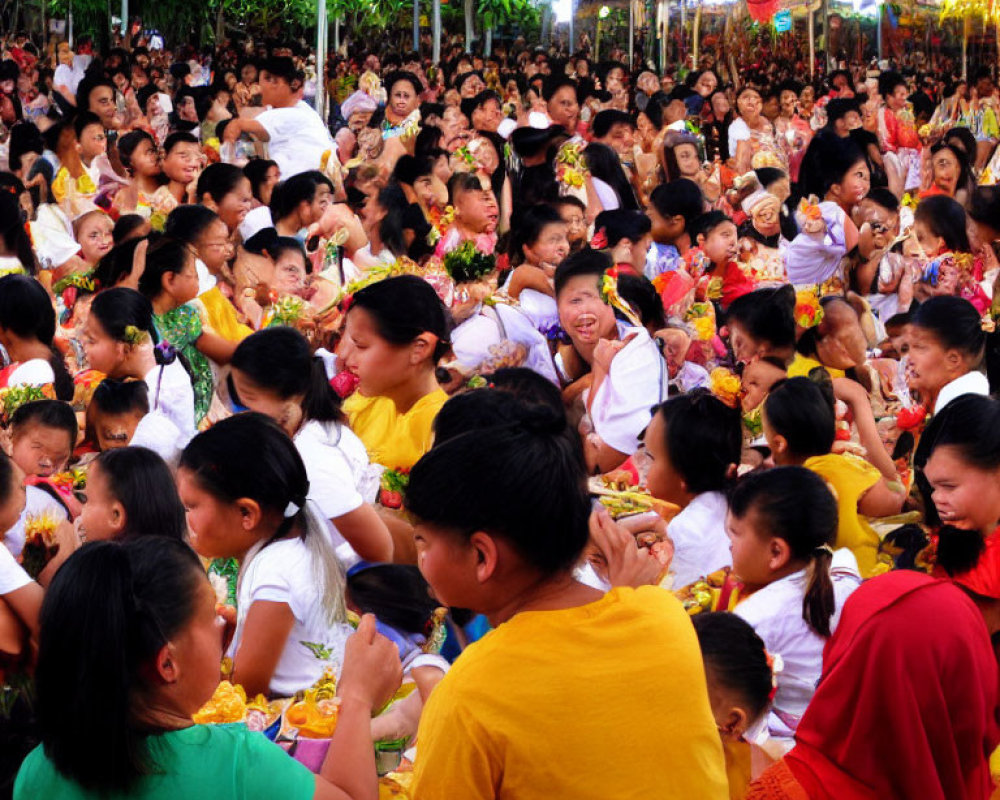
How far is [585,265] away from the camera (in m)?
4.70

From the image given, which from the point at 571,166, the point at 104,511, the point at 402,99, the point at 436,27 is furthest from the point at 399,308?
the point at 436,27

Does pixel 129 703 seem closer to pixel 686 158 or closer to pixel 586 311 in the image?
pixel 586 311

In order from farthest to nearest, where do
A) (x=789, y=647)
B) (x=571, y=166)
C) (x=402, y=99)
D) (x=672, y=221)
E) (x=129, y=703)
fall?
(x=402, y=99) < (x=571, y=166) < (x=672, y=221) < (x=789, y=647) < (x=129, y=703)

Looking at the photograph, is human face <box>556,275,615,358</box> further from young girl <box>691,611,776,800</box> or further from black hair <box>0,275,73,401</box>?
young girl <box>691,611,776,800</box>

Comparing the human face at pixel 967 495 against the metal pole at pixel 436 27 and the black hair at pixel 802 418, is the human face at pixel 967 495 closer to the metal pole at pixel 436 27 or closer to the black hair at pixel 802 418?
the black hair at pixel 802 418

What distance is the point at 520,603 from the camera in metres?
Result: 1.75

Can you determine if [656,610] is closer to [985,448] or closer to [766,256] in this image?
[985,448]

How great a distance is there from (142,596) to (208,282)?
3.65m

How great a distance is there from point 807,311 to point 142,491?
2754 mm

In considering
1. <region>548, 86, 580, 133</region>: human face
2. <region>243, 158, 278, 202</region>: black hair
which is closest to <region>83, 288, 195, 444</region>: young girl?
<region>243, 158, 278, 202</region>: black hair

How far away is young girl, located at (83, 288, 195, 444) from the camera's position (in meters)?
4.45

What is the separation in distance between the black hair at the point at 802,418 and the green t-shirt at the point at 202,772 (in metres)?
2.23

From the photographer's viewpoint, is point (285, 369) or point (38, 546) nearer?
point (38, 546)

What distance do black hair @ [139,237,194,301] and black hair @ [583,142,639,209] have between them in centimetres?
316
